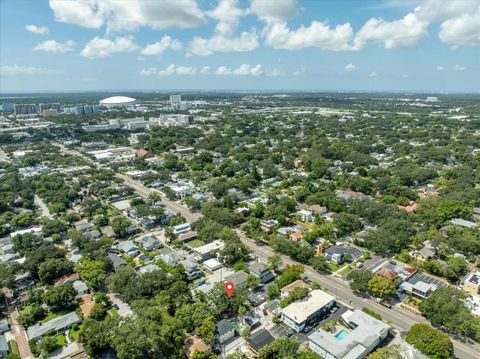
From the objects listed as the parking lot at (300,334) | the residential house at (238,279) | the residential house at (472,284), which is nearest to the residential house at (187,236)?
the residential house at (238,279)

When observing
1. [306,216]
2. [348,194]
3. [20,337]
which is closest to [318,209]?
[306,216]

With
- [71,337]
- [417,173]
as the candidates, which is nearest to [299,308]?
[71,337]

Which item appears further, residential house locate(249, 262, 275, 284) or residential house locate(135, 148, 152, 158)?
residential house locate(135, 148, 152, 158)

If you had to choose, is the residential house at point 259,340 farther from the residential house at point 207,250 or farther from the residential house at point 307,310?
the residential house at point 207,250

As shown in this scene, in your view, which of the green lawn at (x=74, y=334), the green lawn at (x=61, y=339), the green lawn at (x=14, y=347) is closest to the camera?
the green lawn at (x=14, y=347)

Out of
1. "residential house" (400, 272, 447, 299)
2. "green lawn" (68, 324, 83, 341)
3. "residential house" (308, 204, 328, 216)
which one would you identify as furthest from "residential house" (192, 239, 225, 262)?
"residential house" (400, 272, 447, 299)

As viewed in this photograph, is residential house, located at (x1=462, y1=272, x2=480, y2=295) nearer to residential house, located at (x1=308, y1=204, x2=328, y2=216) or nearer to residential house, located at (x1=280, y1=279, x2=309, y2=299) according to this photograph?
residential house, located at (x1=280, y1=279, x2=309, y2=299)
